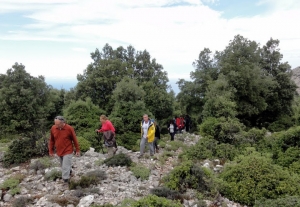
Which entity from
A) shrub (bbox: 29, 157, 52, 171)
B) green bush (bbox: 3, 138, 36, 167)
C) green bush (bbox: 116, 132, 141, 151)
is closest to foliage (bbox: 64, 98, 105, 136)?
green bush (bbox: 116, 132, 141, 151)

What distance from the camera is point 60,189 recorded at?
823cm

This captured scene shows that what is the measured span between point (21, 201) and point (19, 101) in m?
23.1

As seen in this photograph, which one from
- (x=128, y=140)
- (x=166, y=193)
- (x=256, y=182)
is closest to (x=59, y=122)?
(x=166, y=193)

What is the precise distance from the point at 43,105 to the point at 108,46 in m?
10.3

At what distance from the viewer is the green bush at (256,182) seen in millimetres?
8370

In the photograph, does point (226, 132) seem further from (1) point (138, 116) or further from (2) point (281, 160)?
(1) point (138, 116)

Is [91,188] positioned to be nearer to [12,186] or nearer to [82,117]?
[12,186]

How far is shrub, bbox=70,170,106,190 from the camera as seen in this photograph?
823cm

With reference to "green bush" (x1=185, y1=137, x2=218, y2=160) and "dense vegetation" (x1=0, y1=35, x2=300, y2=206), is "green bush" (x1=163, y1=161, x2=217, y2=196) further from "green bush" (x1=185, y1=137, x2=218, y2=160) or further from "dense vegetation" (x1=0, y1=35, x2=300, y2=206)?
"green bush" (x1=185, y1=137, x2=218, y2=160)

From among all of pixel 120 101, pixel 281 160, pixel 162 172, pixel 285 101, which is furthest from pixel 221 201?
pixel 285 101

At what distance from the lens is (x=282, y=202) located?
751cm

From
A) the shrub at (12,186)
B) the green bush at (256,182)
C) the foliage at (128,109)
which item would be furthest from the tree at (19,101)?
the green bush at (256,182)

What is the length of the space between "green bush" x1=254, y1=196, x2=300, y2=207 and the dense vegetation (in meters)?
0.03

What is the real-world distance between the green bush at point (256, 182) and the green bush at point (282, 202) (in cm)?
34
